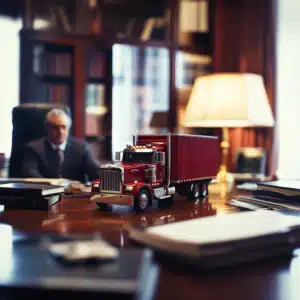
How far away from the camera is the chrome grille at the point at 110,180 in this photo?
1.13 m

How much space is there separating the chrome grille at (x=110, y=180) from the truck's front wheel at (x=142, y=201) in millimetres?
53

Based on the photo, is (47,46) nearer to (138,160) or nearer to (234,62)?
(234,62)

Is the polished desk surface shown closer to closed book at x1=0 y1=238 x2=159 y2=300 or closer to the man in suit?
closed book at x1=0 y1=238 x2=159 y2=300

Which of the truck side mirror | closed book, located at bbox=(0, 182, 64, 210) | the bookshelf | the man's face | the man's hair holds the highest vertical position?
the bookshelf

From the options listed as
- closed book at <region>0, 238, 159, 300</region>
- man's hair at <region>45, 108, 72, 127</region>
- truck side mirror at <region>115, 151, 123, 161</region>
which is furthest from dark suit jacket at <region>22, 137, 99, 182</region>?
closed book at <region>0, 238, 159, 300</region>

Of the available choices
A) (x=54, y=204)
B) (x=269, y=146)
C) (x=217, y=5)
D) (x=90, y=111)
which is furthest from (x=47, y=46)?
(x=54, y=204)

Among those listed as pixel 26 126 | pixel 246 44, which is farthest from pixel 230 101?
pixel 246 44

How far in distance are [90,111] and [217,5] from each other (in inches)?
56.6

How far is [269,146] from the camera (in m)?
3.69

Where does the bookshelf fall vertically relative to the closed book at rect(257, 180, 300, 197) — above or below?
above

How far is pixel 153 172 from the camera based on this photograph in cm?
118

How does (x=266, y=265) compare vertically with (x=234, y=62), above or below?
below

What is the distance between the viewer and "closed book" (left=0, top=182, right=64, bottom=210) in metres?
1.19

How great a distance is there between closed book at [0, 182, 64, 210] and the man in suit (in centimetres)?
93
